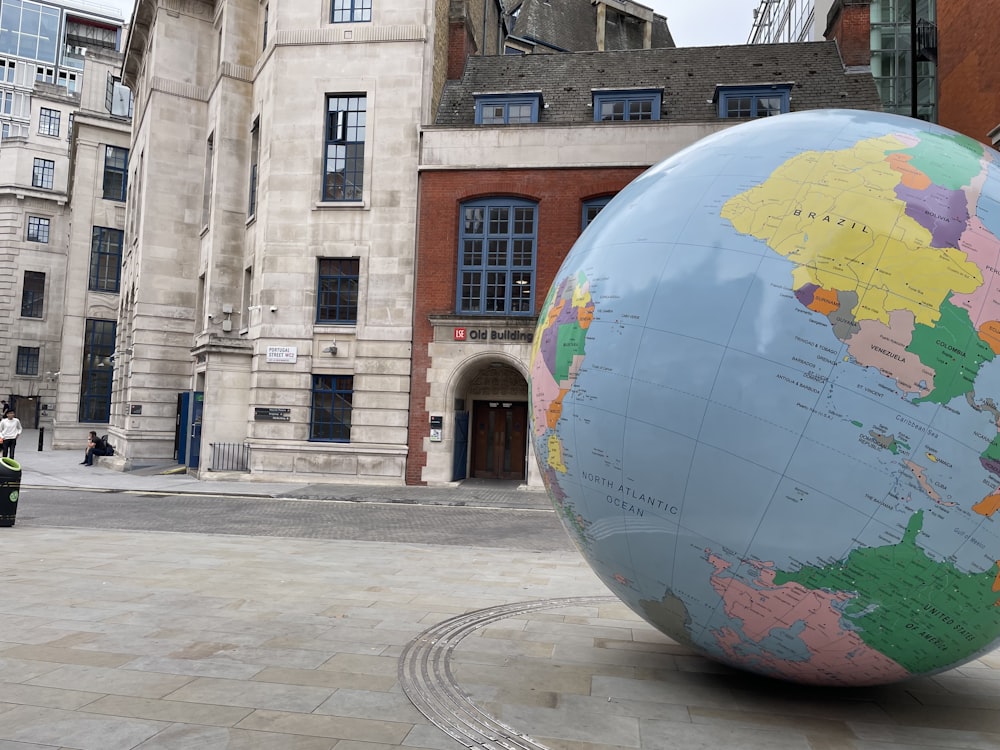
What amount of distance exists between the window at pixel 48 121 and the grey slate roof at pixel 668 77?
41915 mm

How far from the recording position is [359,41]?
2427 centimetres

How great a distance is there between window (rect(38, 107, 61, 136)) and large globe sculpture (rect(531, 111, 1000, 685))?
62.2m

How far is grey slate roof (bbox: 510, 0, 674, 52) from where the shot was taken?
43.3m

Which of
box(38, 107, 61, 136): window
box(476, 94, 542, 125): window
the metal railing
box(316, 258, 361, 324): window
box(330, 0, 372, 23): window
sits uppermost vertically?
box(38, 107, 61, 136): window

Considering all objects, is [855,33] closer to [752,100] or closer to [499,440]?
[752,100]

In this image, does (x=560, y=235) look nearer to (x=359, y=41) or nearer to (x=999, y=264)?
(x=359, y=41)

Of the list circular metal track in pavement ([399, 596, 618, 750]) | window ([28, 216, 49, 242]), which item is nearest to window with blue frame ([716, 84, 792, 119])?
circular metal track in pavement ([399, 596, 618, 750])

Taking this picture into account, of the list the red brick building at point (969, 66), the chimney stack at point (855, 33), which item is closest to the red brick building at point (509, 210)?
the chimney stack at point (855, 33)

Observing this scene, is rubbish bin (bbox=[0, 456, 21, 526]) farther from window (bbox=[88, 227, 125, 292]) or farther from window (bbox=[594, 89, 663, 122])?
Result: window (bbox=[88, 227, 125, 292])

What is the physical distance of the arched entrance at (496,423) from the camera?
25.1 m

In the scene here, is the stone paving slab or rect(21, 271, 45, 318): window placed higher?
rect(21, 271, 45, 318): window

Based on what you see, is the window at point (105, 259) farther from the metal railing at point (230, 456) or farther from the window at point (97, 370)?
the metal railing at point (230, 456)

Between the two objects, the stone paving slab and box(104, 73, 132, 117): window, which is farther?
box(104, 73, 132, 117): window

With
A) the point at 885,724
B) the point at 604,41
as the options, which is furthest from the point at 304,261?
the point at 604,41
